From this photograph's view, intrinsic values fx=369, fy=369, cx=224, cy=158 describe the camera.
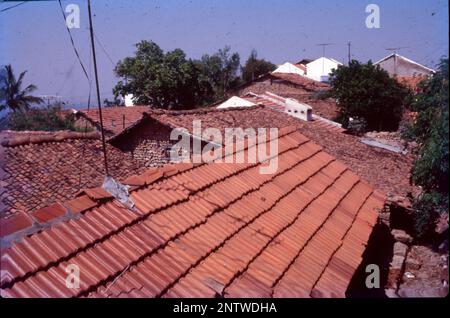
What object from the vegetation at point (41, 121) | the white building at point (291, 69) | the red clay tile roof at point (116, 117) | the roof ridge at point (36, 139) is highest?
the white building at point (291, 69)

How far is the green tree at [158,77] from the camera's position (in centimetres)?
3250

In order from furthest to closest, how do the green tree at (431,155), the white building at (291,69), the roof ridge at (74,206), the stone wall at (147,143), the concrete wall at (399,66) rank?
the white building at (291,69), the concrete wall at (399,66), the stone wall at (147,143), the green tree at (431,155), the roof ridge at (74,206)

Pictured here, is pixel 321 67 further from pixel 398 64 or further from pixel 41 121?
pixel 41 121

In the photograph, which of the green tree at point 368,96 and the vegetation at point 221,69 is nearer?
the green tree at point 368,96

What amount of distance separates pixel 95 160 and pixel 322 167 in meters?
9.17

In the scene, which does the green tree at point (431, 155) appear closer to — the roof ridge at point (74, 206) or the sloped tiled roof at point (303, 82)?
the roof ridge at point (74, 206)

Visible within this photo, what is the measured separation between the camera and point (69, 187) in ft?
37.4

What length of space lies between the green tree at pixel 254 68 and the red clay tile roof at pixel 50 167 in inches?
1661

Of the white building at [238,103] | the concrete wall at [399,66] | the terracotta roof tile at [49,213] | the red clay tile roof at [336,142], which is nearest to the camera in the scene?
the terracotta roof tile at [49,213]

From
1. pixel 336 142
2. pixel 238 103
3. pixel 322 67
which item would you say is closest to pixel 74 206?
pixel 336 142

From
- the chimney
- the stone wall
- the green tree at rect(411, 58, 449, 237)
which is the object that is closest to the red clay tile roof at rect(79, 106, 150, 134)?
the stone wall

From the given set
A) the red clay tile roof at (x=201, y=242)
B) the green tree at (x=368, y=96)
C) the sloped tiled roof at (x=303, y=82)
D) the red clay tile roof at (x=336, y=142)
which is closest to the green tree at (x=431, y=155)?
the red clay tile roof at (x=201, y=242)
